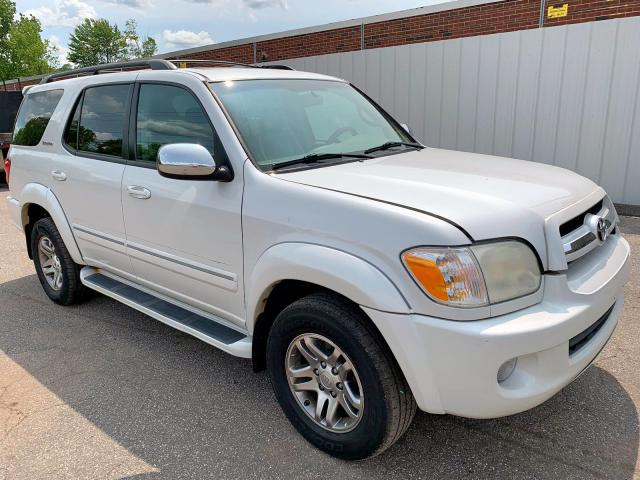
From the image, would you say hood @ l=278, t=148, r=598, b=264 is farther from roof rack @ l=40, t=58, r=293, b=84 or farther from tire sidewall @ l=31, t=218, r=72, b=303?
tire sidewall @ l=31, t=218, r=72, b=303

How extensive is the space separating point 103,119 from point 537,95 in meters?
6.77

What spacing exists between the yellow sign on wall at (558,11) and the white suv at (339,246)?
623 centimetres

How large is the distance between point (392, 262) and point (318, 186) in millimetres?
600

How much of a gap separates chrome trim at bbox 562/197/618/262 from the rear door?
2755 millimetres

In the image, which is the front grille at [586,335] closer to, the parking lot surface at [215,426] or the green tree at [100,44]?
the parking lot surface at [215,426]

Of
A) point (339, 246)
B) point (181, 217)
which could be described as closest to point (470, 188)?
point (339, 246)

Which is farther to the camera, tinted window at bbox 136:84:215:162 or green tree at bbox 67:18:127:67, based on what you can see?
green tree at bbox 67:18:127:67

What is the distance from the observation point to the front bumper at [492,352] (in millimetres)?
2051

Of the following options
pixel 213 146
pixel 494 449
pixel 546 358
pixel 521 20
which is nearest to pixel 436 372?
pixel 546 358

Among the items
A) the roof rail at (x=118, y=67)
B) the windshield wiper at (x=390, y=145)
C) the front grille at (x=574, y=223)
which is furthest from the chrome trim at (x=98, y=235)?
the front grille at (x=574, y=223)

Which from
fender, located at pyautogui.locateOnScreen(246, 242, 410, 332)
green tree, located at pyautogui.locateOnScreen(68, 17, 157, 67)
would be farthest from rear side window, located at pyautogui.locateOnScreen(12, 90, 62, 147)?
green tree, located at pyautogui.locateOnScreen(68, 17, 157, 67)

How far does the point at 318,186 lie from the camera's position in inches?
101

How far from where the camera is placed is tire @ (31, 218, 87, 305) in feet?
14.8

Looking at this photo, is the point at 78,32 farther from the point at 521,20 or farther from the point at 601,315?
the point at 601,315
